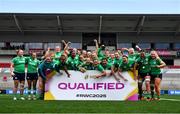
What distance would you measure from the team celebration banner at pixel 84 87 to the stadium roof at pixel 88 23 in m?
34.7

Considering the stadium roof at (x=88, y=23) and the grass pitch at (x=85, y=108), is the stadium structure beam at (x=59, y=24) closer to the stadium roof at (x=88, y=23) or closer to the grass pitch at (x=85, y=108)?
the stadium roof at (x=88, y=23)

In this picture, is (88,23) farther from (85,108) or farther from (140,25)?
(85,108)

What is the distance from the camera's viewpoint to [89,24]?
168 ft

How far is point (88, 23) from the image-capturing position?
2003 inches

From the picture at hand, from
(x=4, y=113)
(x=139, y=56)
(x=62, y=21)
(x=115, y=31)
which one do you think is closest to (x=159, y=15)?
(x=115, y=31)

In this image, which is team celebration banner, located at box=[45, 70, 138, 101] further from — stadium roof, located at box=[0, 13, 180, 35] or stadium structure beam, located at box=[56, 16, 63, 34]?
stadium structure beam, located at box=[56, 16, 63, 34]

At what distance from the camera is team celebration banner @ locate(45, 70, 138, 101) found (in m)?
14.4

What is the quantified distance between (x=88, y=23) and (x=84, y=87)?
36.7 m

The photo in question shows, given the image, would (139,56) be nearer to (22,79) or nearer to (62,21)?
(22,79)

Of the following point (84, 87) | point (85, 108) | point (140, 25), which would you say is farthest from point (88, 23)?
point (85, 108)

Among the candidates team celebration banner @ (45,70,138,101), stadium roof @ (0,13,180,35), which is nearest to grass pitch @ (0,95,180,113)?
team celebration banner @ (45,70,138,101)

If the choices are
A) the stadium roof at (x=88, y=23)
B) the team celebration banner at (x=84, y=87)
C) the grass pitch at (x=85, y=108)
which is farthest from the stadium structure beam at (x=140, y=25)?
the grass pitch at (x=85, y=108)

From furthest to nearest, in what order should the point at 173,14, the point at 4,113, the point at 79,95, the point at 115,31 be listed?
1. the point at 115,31
2. the point at 173,14
3. the point at 79,95
4. the point at 4,113

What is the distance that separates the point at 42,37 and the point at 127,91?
4012cm
